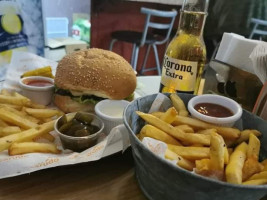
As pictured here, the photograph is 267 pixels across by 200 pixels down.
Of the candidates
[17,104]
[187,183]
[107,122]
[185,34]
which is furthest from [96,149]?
[185,34]

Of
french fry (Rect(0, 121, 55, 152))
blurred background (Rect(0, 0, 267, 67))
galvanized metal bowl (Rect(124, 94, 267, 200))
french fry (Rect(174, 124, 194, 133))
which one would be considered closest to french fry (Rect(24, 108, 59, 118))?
french fry (Rect(0, 121, 55, 152))

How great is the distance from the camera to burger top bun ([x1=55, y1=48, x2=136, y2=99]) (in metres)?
1.34

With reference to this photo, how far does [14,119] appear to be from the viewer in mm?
1034

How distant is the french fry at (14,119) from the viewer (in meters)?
1.02

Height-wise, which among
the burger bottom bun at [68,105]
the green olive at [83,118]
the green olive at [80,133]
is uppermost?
the green olive at [83,118]

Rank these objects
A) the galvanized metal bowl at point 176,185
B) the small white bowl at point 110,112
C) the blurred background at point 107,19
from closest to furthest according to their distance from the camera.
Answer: the galvanized metal bowl at point 176,185 → the small white bowl at point 110,112 → the blurred background at point 107,19

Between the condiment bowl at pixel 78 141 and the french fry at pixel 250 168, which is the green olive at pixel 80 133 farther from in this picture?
the french fry at pixel 250 168

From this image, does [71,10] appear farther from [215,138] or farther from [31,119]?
[215,138]

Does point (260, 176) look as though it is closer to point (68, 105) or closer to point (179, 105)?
point (179, 105)

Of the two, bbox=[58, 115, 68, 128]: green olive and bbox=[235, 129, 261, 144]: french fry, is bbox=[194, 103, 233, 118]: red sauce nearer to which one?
bbox=[235, 129, 261, 144]: french fry

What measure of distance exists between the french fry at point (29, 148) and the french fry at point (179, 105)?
455 mm

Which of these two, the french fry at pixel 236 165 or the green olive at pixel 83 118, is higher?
the french fry at pixel 236 165

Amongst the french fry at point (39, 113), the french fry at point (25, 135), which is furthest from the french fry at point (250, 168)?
the french fry at point (39, 113)

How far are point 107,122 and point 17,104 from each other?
0.43m
